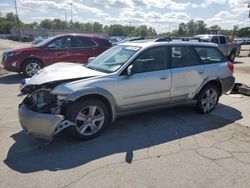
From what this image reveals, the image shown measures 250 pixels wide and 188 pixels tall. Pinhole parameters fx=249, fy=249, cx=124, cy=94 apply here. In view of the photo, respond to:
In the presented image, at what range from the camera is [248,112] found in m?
5.81

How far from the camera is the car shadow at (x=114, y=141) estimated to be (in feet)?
11.6

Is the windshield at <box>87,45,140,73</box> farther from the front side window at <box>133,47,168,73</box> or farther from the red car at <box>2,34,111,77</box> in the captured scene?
the red car at <box>2,34,111,77</box>

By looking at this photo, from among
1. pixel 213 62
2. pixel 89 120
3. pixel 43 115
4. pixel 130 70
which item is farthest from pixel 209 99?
pixel 43 115

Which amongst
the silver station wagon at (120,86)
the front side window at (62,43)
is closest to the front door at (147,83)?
the silver station wagon at (120,86)

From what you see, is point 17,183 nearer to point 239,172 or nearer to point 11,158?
point 11,158

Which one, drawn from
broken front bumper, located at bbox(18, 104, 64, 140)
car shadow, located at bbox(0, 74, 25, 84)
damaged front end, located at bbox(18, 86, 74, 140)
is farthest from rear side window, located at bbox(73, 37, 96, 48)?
broken front bumper, located at bbox(18, 104, 64, 140)

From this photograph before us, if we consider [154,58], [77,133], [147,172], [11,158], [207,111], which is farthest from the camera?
[207,111]

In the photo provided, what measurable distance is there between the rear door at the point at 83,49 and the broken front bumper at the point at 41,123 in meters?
6.24

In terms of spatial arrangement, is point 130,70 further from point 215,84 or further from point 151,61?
point 215,84

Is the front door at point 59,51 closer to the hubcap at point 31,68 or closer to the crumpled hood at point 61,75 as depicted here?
the hubcap at point 31,68

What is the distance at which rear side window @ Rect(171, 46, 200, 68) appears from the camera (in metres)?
5.03

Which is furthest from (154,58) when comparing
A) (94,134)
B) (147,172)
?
(147,172)

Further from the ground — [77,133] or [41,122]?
[41,122]

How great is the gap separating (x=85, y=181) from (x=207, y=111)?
358 centimetres
